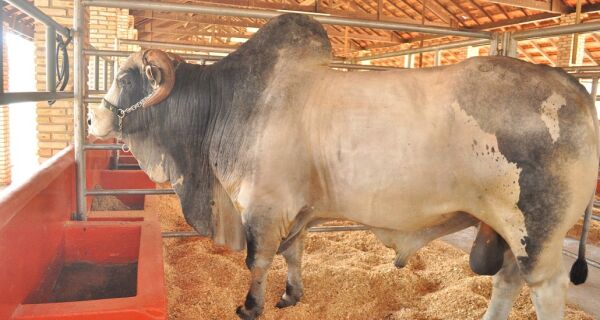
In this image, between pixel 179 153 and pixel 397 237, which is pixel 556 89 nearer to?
pixel 397 237

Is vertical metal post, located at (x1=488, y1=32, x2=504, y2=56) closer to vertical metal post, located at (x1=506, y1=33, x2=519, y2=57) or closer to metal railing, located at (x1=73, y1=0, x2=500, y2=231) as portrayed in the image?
vertical metal post, located at (x1=506, y1=33, x2=519, y2=57)

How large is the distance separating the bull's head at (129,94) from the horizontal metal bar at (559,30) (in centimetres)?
233

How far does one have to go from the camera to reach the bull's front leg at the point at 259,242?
2.39 meters

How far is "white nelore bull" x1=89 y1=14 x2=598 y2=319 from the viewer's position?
2074 millimetres

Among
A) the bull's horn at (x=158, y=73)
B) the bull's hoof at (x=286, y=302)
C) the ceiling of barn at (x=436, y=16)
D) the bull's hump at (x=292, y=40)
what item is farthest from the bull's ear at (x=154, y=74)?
the ceiling of barn at (x=436, y=16)

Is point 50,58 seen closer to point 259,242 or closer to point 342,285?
point 259,242

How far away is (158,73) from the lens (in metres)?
2.58

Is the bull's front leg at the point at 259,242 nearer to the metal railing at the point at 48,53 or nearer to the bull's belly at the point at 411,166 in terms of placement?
the bull's belly at the point at 411,166

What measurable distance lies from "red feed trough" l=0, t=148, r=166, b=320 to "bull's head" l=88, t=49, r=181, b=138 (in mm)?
344

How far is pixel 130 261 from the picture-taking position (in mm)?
2807

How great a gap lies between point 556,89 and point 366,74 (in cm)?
82

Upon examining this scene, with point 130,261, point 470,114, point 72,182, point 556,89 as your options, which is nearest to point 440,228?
point 470,114

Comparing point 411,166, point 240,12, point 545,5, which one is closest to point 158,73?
point 240,12

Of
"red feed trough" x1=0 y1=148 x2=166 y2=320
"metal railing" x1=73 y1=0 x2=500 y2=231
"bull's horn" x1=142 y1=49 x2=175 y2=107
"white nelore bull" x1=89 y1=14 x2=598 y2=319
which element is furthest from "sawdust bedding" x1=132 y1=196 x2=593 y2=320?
"bull's horn" x1=142 y1=49 x2=175 y2=107
